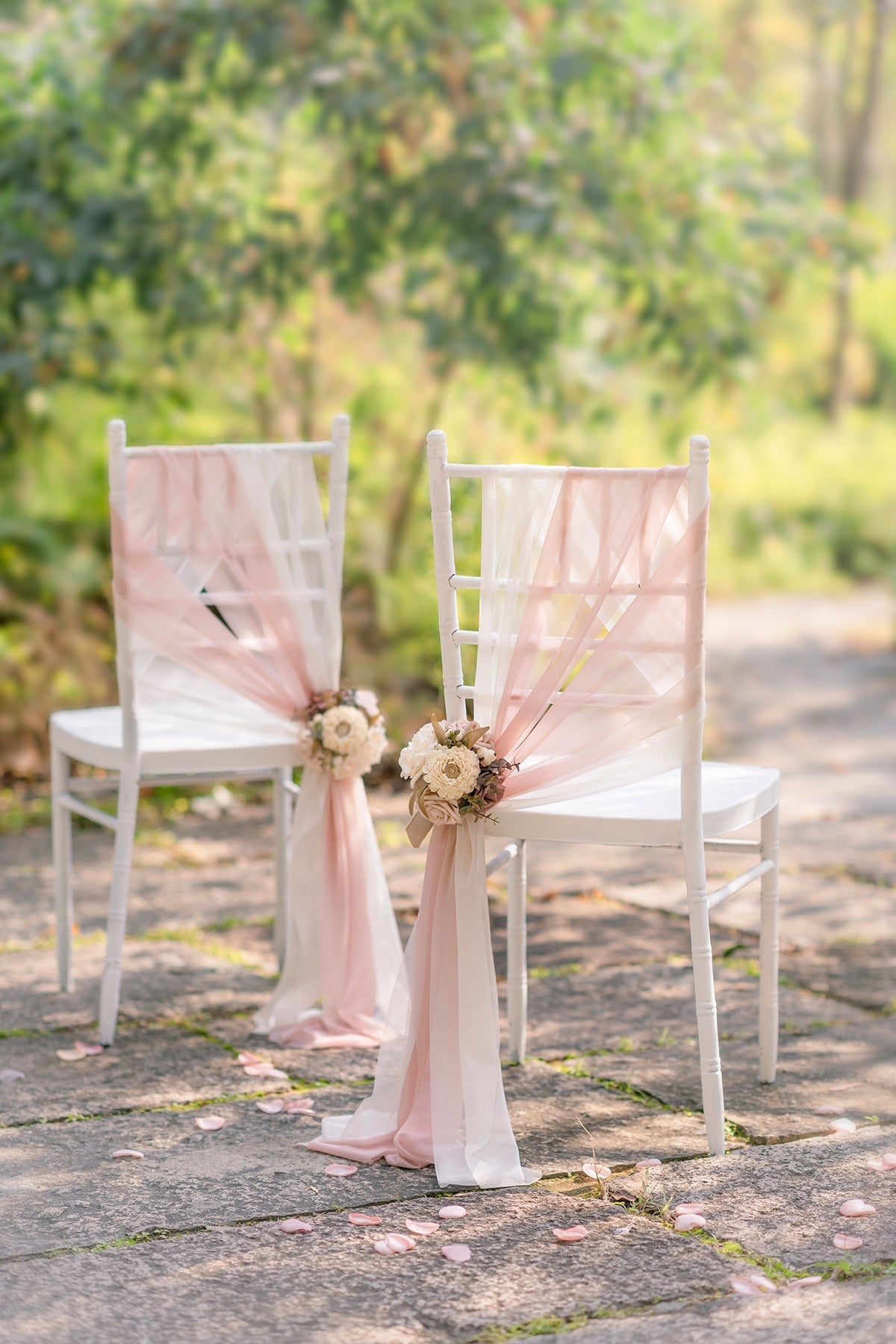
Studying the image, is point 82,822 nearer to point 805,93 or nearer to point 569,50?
point 569,50

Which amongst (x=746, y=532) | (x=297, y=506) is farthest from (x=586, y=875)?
(x=746, y=532)

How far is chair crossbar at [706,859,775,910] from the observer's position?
2.59 m

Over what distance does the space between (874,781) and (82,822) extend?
112 inches

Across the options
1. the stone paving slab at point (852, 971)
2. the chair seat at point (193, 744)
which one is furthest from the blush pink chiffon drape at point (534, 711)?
the stone paving slab at point (852, 971)

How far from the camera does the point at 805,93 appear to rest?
2339 cm

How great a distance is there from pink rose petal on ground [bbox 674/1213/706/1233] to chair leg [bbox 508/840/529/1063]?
767 mm

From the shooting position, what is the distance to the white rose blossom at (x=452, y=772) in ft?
8.27

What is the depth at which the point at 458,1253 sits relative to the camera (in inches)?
85.5

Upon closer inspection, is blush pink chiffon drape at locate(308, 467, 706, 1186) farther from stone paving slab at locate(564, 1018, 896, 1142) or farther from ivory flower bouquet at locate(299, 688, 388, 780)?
ivory flower bouquet at locate(299, 688, 388, 780)

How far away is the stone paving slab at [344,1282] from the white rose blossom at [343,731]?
1063mm

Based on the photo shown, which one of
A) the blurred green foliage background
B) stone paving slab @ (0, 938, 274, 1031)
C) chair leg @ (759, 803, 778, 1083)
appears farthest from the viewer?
the blurred green foliage background

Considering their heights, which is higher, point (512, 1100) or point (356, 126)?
point (356, 126)

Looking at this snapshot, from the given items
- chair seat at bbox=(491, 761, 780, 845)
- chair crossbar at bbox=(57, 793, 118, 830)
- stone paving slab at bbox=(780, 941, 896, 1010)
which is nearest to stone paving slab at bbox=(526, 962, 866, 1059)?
stone paving slab at bbox=(780, 941, 896, 1010)

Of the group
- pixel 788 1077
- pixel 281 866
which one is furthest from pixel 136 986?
pixel 788 1077
